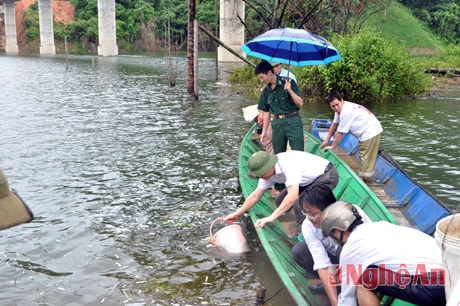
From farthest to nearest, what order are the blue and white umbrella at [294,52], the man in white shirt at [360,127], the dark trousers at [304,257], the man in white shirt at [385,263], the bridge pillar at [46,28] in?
the bridge pillar at [46,28] < the blue and white umbrella at [294,52] < the man in white shirt at [360,127] < the dark trousers at [304,257] < the man in white shirt at [385,263]

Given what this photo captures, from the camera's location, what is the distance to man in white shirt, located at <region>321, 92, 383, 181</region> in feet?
26.0

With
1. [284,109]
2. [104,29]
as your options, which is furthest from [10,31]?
[284,109]

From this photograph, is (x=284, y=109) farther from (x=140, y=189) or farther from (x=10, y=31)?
(x=10, y=31)

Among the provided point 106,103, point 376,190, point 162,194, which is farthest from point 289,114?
point 106,103

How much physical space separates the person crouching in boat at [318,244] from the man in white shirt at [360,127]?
11.3 feet

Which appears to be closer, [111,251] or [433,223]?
[433,223]

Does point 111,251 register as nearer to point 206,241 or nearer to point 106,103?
point 206,241

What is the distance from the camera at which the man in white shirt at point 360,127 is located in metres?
7.94

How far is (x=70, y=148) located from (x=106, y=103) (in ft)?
27.4

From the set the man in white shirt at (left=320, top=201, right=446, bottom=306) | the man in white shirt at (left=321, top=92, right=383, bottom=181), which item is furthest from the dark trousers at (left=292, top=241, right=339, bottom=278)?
the man in white shirt at (left=321, top=92, right=383, bottom=181)

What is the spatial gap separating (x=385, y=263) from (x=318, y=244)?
1052 millimetres

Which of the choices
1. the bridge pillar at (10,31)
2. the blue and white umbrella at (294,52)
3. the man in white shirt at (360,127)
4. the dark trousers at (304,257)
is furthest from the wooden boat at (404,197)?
the bridge pillar at (10,31)

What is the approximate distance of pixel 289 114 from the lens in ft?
24.5

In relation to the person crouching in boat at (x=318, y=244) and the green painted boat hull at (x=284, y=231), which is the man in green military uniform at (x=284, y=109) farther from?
the person crouching in boat at (x=318, y=244)
